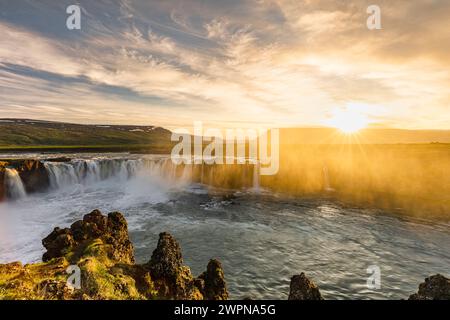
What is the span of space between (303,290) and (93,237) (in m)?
12.6

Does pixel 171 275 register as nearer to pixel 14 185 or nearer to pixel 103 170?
pixel 14 185

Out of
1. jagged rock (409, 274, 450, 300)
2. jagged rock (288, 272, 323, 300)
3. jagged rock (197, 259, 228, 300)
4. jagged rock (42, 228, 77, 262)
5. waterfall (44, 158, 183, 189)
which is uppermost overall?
waterfall (44, 158, 183, 189)

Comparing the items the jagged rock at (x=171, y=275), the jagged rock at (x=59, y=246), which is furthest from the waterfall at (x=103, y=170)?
the jagged rock at (x=171, y=275)

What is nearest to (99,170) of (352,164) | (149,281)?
(149,281)

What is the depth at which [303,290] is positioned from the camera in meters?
11.4

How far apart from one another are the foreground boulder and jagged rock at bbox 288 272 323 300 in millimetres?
3939

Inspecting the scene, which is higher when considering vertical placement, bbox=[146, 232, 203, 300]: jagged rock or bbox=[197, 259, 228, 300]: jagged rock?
bbox=[146, 232, 203, 300]: jagged rock

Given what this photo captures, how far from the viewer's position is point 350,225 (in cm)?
3366

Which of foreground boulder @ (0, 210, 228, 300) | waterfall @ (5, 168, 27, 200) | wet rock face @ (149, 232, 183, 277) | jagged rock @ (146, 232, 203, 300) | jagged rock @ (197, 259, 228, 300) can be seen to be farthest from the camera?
waterfall @ (5, 168, 27, 200)

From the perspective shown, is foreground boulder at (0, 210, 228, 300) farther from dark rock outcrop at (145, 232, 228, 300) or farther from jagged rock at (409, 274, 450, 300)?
jagged rock at (409, 274, 450, 300)

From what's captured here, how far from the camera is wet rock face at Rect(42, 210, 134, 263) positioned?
1393 cm

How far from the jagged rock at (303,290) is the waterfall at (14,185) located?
169 ft

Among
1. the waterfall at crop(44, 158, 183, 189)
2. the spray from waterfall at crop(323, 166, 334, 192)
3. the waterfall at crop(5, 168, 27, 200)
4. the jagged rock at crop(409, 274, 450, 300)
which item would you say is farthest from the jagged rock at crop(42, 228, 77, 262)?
the spray from waterfall at crop(323, 166, 334, 192)

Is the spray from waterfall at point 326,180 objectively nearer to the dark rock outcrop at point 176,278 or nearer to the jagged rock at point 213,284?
the jagged rock at point 213,284
